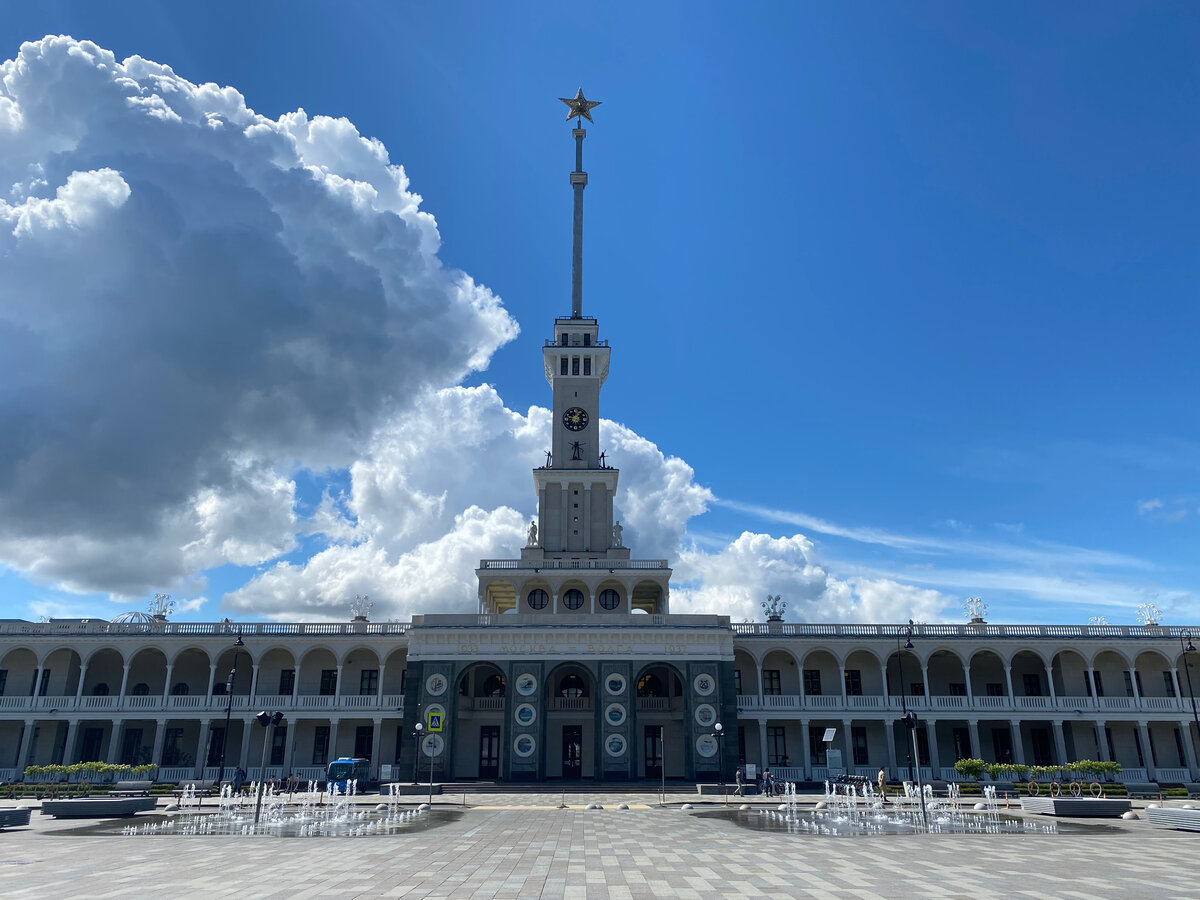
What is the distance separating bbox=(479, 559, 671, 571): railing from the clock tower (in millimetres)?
73

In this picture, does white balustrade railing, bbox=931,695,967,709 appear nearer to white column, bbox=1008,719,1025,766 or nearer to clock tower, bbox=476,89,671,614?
white column, bbox=1008,719,1025,766

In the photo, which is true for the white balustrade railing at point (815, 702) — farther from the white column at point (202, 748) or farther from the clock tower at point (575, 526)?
the white column at point (202, 748)

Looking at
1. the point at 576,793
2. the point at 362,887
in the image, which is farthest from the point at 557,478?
the point at 362,887

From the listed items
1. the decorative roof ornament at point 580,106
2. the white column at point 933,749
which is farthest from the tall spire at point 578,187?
the white column at point 933,749

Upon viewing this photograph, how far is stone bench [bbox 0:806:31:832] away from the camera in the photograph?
2608 cm

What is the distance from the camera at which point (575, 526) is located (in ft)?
198

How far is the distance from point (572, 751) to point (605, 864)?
34760 mm

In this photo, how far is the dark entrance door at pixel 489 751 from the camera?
168 ft

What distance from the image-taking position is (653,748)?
51844 millimetres

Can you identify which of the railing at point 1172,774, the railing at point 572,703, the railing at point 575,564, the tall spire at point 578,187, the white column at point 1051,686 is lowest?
the railing at point 1172,774

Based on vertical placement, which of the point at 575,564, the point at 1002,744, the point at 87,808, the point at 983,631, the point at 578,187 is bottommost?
the point at 87,808

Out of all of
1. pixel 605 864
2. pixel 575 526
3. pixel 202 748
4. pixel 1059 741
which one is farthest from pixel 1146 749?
pixel 202 748

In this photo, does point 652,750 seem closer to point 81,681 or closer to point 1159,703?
point 1159,703

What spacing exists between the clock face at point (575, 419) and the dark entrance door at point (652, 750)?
77.8 feet
